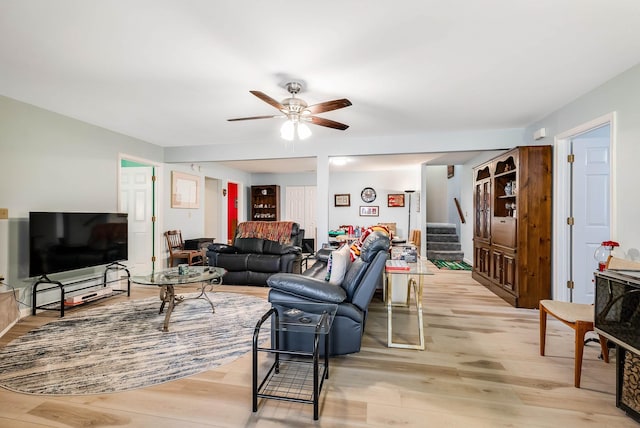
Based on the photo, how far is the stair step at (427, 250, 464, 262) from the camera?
23.1ft

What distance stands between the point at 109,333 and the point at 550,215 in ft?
16.8

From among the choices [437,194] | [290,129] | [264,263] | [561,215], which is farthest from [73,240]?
[437,194]

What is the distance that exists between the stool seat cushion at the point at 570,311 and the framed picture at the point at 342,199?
20.6ft

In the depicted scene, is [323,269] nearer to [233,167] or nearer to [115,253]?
[115,253]

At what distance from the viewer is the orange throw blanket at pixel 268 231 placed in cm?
525

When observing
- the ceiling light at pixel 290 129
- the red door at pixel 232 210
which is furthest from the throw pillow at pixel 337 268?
the red door at pixel 232 210

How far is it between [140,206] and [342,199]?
513 cm

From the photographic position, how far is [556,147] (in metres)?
3.53

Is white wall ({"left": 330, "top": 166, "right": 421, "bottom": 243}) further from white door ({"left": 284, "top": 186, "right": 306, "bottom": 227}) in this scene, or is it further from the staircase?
white door ({"left": 284, "top": 186, "right": 306, "bottom": 227})

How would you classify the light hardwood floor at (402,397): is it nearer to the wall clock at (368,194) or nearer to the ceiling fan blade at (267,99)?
the ceiling fan blade at (267,99)

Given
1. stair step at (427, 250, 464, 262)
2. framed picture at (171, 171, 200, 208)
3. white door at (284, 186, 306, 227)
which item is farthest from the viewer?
white door at (284, 186, 306, 227)

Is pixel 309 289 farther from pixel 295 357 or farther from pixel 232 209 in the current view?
pixel 232 209

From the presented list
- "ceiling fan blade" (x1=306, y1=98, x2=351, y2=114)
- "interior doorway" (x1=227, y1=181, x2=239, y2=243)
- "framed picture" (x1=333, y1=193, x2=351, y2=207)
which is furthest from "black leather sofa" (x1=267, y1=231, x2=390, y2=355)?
"interior doorway" (x1=227, y1=181, x2=239, y2=243)

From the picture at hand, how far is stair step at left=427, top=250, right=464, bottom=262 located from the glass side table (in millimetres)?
5643
